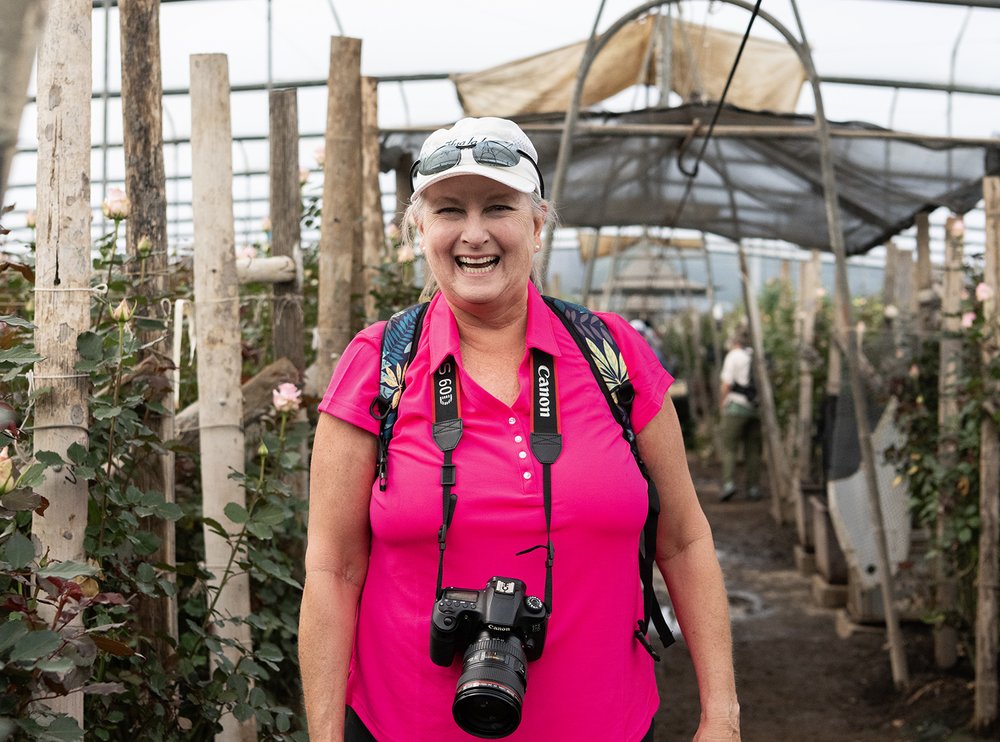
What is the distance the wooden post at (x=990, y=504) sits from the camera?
4289mm

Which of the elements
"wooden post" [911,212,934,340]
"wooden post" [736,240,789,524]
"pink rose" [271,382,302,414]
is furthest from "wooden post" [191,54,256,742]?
"wooden post" [736,240,789,524]

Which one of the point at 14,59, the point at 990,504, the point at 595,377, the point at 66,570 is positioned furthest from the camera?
the point at 990,504

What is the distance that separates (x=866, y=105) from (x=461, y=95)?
16.7 ft

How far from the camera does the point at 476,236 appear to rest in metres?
1.71

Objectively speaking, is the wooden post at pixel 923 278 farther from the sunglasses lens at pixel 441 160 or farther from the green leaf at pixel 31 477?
the green leaf at pixel 31 477

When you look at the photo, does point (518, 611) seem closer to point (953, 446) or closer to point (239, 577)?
point (239, 577)

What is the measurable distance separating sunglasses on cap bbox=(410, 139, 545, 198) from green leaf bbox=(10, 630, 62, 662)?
0.84 meters

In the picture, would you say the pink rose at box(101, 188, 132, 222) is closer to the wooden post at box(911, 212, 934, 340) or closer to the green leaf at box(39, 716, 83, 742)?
the green leaf at box(39, 716, 83, 742)

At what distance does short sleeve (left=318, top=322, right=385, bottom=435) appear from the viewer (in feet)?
5.49

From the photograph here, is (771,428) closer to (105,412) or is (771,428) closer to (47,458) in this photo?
(105,412)

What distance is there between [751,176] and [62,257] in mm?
4754

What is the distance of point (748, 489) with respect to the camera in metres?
11.0

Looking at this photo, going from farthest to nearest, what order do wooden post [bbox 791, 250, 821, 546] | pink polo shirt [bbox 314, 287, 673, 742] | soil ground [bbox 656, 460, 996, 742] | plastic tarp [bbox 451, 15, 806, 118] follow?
1. wooden post [bbox 791, 250, 821, 546]
2. plastic tarp [bbox 451, 15, 806, 118]
3. soil ground [bbox 656, 460, 996, 742]
4. pink polo shirt [bbox 314, 287, 673, 742]

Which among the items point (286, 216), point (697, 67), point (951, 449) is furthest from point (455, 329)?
point (697, 67)
